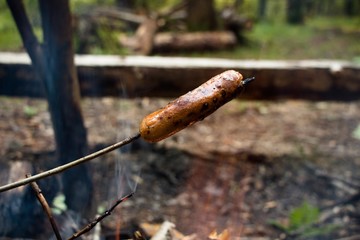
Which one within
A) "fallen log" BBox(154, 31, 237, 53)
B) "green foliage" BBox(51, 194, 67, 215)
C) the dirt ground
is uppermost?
"fallen log" BBox(154, 31, 237, 53)

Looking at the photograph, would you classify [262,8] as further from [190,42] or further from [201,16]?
[190,42]

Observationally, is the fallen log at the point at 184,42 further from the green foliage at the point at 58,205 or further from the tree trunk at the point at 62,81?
the green foliage at the point at 58,205

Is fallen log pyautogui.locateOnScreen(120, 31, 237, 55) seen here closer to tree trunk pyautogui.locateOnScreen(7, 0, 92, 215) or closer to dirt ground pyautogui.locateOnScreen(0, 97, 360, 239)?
dirt ground pyautogui.locateOnScreen(0, 97, 360, 239)

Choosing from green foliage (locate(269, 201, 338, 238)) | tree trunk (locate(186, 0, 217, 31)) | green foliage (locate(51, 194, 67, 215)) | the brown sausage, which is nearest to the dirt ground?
green foliage (locate(269, 201, 338, 238))

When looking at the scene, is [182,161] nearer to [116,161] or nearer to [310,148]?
[116,161]

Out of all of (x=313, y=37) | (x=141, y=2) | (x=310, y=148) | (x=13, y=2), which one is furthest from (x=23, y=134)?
(x=141, y=2)

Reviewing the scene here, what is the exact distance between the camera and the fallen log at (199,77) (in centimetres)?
379

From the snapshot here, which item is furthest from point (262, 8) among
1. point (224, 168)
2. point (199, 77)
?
point (224, 168)

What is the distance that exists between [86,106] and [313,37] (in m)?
7.52

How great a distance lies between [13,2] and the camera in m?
2.36

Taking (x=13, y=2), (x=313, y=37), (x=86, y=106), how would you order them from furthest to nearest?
→ 1. (x=313, y=37)
2. (x=86, y=106)
3. (x=13, y=2)

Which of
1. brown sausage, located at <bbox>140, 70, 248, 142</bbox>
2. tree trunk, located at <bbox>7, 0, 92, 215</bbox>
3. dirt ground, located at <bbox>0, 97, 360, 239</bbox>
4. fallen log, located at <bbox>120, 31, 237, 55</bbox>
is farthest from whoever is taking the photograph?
fallen log, located at <bbox>120, 31, 237, 55</bbox>

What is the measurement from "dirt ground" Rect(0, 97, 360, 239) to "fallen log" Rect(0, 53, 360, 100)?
281mm

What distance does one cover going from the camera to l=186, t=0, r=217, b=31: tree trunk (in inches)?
374
